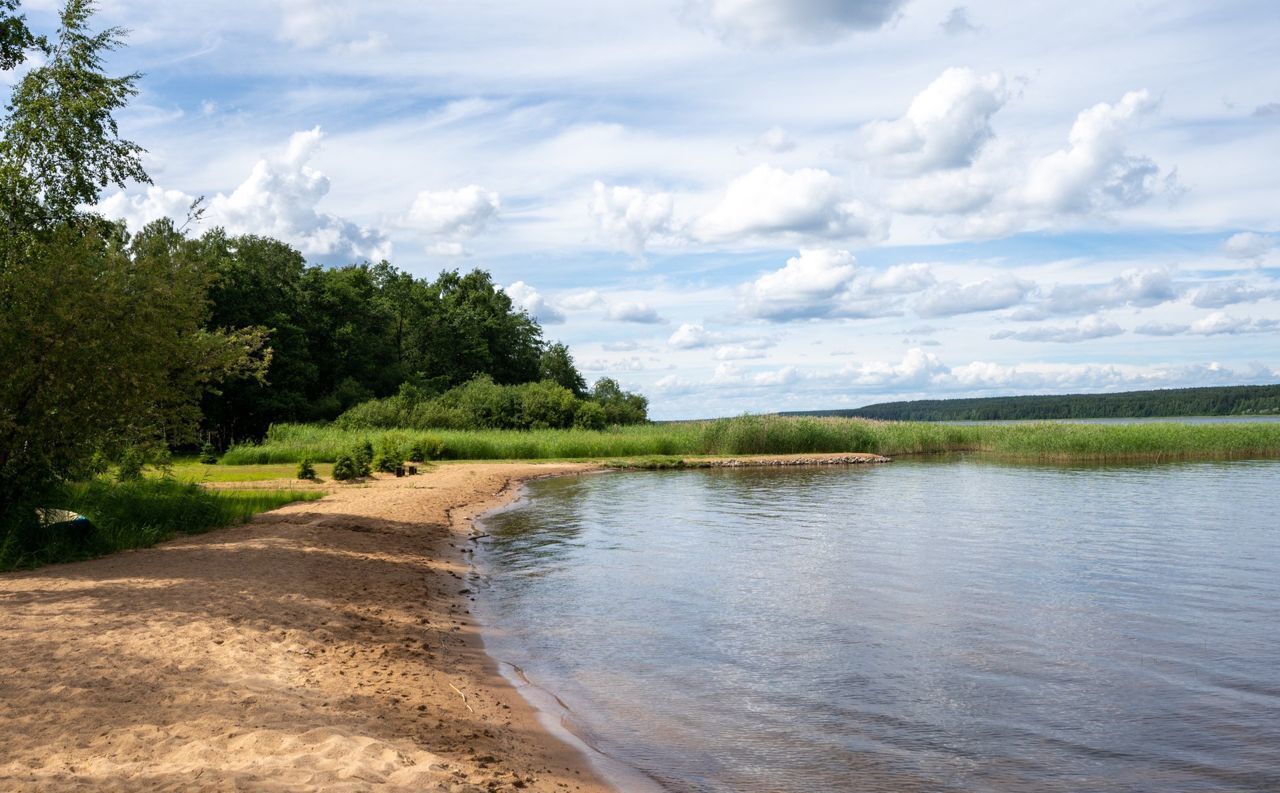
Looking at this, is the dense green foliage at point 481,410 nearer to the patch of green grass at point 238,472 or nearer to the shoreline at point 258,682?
the patch of green grass at point 238,472

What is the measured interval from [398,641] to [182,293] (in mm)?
9884

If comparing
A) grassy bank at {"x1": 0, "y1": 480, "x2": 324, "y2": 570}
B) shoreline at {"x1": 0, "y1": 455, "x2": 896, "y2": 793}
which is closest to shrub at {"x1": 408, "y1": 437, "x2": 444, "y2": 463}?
grassy bank at {"x1": 0, "y1": 480, "x2": 324, "y2": 570}

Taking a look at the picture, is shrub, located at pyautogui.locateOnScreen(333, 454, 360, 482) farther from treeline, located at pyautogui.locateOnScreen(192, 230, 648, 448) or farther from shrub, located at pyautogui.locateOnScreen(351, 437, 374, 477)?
treeline, located at pyautogui.locateOnScreen(192, 230, 648, 448)

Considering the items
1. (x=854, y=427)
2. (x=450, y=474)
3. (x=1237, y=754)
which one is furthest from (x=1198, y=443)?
(x=1237, y=754)

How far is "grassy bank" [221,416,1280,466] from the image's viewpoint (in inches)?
1953

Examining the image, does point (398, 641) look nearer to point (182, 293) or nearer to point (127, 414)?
point (127, 414)

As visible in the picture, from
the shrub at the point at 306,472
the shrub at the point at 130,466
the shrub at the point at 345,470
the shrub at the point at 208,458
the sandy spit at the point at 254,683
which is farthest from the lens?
the shrub at the point at 208,458

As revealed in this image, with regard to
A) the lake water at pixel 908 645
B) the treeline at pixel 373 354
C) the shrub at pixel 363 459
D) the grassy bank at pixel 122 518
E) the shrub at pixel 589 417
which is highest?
the treeline at pixel 373 354

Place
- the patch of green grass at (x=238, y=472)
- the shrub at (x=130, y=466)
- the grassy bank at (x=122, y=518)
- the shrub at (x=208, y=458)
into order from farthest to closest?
the shrub at (x=208, y=458), the patch of green grass at (x=238, y=472), the shrub at (x=130, y=466), the grassy bank at (x=122, y=518)

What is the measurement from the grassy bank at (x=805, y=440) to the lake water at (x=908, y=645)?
84.0ft

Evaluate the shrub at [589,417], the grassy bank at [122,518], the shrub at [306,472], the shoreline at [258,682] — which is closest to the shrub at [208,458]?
the shrub at [306,472]

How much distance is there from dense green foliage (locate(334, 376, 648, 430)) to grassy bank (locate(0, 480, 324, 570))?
106 ft

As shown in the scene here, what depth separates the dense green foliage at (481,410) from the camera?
5606cm

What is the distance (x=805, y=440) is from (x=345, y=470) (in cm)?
3297
